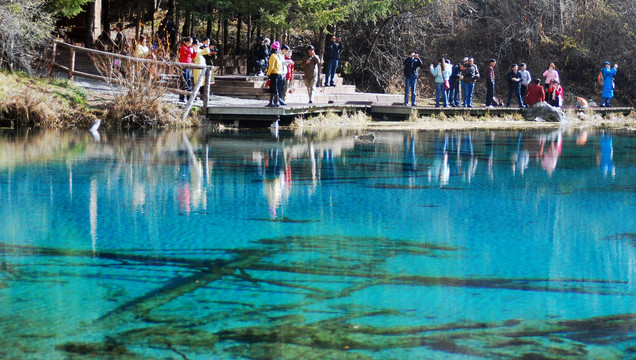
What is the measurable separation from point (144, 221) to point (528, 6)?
A: 28.6m

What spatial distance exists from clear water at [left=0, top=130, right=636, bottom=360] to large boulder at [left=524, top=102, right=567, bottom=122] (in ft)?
42.1

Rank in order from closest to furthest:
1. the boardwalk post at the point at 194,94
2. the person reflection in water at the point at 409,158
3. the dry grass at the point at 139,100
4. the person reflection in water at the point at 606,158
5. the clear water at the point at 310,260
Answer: the clear water at the point at 310,260 → the person reflection in water at the point at 409,158 → the person reflection in water at the point at 606,158 → the dry grass at the point at 139,100 → the boardwalk post at the point at 194,94

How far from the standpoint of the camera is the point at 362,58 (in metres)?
32.0

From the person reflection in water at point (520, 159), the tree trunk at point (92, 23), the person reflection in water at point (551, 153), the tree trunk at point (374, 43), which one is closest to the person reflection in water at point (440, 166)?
the person reflection in water at point (520, 159)

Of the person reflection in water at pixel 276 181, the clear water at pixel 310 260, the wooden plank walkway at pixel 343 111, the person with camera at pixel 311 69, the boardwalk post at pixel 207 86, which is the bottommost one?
the clear water at pixel 310 260

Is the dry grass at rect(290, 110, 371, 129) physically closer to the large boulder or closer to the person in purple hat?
the person in purple hat

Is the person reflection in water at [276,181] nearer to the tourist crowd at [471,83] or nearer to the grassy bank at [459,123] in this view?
the grassy bank at [459,123]

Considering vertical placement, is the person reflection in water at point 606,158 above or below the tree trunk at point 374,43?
below

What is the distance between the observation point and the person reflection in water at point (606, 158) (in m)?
12.5

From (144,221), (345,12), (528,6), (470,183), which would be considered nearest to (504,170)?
(470,183)

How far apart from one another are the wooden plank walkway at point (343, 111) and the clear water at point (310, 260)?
689 centimetres

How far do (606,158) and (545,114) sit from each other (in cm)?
1089

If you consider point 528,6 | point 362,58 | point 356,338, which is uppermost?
point 528,6

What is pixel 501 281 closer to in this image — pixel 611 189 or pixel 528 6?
pixel 611 189
